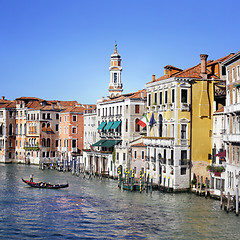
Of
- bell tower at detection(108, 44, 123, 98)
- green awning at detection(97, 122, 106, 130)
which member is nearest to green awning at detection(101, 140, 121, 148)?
green awning at detection(97, 122, 106, 130)

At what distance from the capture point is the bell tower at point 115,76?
7019 cm

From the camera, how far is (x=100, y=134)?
59.5 m

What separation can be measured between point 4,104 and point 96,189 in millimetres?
42913

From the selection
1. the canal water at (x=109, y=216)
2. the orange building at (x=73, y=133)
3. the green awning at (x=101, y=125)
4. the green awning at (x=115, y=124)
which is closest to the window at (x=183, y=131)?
the canal water at (x=109, y=216)

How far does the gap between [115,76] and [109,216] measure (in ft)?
135

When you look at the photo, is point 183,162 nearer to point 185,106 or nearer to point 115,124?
point 185,106

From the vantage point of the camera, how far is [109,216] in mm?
31141

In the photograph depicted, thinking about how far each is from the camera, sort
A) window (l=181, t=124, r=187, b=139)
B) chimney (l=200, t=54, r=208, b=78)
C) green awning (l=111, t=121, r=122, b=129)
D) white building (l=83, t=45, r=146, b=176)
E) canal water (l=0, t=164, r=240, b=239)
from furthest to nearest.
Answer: green awning (l=111, t=121, r=122, b=129) < white building (l=83, t=45, r=146, b=176) < chimney (l=200, t=54, r=208, b=78) < window (l=181, t=124, r=187, b=139) < canal water (l=0, t=164, r=240, b=239)

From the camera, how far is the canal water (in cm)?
2658

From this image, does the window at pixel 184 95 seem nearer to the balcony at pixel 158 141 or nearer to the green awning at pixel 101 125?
the balcony at pixel 158 141

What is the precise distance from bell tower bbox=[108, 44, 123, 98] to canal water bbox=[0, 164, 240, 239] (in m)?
28.0

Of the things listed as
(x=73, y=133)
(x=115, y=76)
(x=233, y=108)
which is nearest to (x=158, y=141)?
(x=233, y=108)

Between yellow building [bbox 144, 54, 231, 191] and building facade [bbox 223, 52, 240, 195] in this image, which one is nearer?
building facade [bbox 223, 52, 240, 195]

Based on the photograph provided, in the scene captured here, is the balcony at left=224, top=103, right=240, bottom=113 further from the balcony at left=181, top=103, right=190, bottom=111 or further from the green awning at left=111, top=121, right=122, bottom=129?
the green awning at left=111, top=121, right=122, bottom=129
